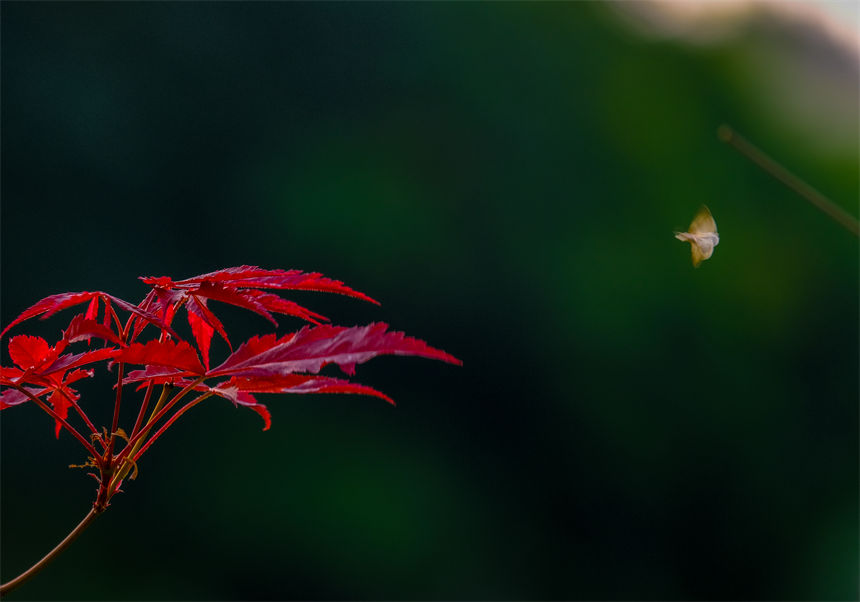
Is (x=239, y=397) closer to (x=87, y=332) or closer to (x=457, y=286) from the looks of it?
(x=87, y=332)

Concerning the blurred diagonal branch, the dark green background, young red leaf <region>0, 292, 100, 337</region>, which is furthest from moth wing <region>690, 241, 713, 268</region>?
the dark green background

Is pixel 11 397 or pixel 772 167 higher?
pixel 772 167

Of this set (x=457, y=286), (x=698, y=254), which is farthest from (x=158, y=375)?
(x=457, y=286)

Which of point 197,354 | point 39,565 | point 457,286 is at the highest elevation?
point 197,354

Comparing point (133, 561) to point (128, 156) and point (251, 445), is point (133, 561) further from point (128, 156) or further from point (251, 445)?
point (128, 156)

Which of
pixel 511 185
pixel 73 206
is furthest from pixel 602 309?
pixel 73 206

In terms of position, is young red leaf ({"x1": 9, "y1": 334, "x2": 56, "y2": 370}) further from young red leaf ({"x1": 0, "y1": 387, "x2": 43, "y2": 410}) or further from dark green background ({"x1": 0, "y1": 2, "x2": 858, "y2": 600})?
dark green background ({"x1": 0, "y1": 2, "x2": 858, "y2": 600})

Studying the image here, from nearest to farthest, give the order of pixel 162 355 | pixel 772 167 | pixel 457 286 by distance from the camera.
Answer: pixel 772 167 < pixel 162 355 < pixel 457 286

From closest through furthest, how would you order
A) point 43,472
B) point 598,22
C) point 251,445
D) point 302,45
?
point 43,472 → point 251,445 → point 302,45 → point 598,22
